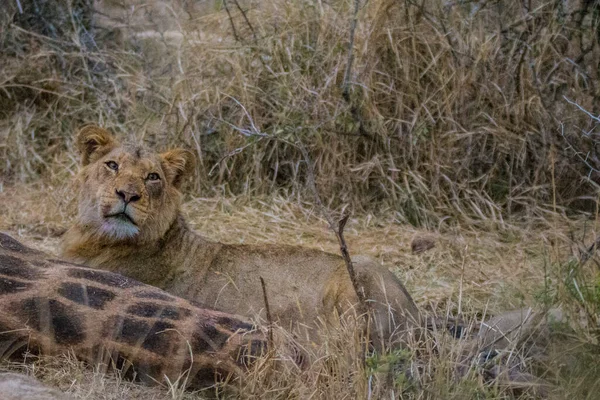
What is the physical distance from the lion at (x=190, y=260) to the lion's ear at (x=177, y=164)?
0.36 ft

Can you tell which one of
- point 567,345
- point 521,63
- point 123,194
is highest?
point 521,63

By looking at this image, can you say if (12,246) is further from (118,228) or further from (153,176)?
(153,176)

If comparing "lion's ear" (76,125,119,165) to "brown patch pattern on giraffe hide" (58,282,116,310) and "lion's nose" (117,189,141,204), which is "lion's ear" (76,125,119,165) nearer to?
"lion's nose" (117,189,141,204)

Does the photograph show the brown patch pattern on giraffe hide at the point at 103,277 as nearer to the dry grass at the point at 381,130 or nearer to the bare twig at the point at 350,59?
the dry grass at the point at 381,130

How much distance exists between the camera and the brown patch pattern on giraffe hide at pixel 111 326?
3.71 m

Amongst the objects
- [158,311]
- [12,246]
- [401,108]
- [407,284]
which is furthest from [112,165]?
Answer: [401,108]

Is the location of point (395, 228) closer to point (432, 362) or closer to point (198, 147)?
point (198, 147)

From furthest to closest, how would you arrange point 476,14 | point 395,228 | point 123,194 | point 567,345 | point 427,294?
1. point 476,14
2. point 395,228
3. point 427,294
4. point 123,194
5. point 567,345

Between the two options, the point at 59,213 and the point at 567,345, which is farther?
the point at 59,213

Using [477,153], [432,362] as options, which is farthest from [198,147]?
[432,362]

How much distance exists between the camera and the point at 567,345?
147 inches

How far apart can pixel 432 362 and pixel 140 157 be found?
205 centimetres

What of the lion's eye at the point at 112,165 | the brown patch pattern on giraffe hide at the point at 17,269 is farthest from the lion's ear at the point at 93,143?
the brown patch pattern on giraffe hide at the point at 17,269

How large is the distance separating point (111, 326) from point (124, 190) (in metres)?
1.19
